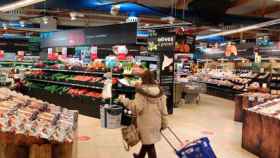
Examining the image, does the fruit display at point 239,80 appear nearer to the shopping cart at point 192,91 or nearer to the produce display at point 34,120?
the shopping cart at point 192,91

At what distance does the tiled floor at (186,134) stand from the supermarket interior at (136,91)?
0.08 feet

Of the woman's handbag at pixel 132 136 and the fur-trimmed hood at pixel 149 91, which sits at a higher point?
the fur-trimmed hood at pixel 149 91

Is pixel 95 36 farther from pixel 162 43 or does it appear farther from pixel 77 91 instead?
pixel 162 43

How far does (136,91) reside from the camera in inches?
190

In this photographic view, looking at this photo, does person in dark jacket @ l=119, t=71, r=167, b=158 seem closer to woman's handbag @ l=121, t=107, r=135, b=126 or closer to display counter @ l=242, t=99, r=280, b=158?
display counter @ l=242, t=99, r=280, b=158

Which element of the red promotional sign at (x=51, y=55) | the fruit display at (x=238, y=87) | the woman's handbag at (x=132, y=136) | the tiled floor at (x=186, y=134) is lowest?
the tiled floor at (x=186, y=134)

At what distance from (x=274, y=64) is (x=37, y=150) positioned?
1470cm

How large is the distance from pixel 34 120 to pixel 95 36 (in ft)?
24.3

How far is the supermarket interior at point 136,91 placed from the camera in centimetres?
357

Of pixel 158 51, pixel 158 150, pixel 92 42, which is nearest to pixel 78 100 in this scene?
pixel 92 42

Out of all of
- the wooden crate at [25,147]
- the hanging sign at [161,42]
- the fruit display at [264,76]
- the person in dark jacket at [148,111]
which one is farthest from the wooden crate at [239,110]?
the wooden crate at [25,147]

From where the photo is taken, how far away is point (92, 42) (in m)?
10.7

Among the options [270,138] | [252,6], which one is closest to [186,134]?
[270,138]

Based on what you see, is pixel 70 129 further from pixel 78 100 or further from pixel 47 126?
pixel 78 100
